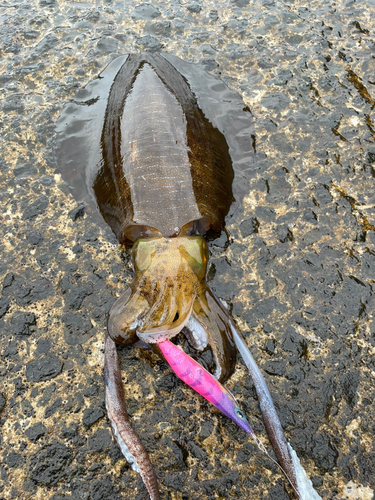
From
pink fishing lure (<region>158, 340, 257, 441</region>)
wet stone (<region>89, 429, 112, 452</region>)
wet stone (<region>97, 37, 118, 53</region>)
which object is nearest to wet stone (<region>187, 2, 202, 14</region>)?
wet stone (<region>97, 37, 118, 53</region>)

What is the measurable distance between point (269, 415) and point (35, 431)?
4.88 feet

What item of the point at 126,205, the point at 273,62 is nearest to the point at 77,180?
the point at 126,205

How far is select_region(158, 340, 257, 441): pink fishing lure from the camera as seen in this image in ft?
8.15

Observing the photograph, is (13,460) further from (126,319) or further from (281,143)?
(281,143)

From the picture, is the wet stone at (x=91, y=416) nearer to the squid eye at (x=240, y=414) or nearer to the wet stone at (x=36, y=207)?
the squid eye at (x=240, y=414)

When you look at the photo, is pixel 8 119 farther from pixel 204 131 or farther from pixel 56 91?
pixel 204 131

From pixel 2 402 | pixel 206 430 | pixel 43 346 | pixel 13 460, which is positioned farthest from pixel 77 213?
pixel 206 430

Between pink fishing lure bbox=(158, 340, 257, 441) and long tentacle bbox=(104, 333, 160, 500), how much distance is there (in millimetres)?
418

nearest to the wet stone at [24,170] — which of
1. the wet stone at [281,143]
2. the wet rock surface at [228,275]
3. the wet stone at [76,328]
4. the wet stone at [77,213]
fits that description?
the wet rock surface at [228,275]

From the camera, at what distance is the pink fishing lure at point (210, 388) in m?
2.48

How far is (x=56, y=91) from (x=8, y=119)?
2.04 ft

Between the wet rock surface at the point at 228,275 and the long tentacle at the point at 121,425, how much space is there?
0.39 ft

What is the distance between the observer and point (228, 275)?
324 centimetres

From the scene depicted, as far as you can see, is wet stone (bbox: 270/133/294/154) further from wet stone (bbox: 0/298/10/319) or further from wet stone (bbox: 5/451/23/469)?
wet stone (bbox: 5/451/23/469)
